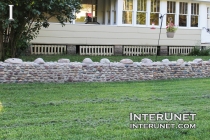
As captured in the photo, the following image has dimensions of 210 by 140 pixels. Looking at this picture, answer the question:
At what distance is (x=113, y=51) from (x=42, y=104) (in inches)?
449

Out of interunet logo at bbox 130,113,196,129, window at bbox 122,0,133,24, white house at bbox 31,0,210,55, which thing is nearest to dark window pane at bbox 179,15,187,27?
white house at bbox 31,0,210,55

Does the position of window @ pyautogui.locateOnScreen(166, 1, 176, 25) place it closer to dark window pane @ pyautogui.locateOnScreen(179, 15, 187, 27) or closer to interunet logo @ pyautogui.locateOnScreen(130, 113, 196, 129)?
dark window pane @ pyautogui.locateOnScreen(179, 15, 187, 27)

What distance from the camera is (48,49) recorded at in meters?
16.5

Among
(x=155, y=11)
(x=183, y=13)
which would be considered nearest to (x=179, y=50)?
(x=183, y=13)

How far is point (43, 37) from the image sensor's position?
16000 millimetres

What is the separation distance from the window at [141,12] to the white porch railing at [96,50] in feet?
7.17

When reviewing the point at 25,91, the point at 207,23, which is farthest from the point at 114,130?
the point at 207,23

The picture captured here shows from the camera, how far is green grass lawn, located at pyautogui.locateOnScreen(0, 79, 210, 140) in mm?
4617

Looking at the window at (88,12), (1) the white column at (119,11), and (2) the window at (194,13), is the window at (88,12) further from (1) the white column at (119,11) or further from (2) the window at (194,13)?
(2) the window at (194,13)

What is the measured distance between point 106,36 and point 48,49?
3010mm

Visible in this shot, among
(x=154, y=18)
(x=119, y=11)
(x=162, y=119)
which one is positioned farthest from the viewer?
(x=154, y=18)

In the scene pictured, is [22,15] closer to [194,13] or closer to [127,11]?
[127,11]

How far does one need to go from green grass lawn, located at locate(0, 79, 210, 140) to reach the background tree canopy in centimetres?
263

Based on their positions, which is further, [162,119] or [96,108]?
[96,108]
